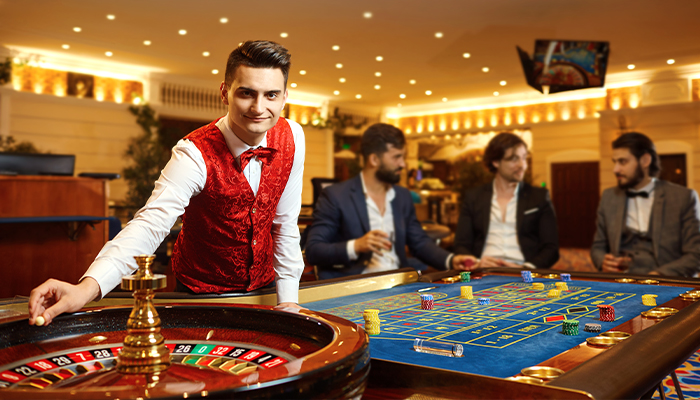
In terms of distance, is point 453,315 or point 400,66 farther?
point 400,66

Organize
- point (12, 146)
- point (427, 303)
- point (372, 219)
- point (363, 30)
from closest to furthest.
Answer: point (427, 303) < point (372, 219) < point (363, 30) < point (12, 146)

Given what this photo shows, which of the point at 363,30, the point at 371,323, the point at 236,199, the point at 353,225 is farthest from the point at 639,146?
the point at 363,30

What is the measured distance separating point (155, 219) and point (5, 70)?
963 centimetres

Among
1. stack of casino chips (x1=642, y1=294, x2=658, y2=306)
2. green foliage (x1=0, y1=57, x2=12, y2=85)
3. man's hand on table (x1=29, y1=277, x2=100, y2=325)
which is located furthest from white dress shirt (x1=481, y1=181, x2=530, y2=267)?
green foliage (x1=0, y1=57, x2=12, y2=85)

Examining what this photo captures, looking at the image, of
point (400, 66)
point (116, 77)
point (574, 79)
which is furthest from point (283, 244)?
point (116, 77)

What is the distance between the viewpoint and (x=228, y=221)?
163 cm

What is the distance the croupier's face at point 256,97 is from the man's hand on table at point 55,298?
1.91 ft

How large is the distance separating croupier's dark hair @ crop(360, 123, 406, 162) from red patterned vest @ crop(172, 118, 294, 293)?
1493 millimetres

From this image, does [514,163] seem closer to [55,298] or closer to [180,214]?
[180,214]

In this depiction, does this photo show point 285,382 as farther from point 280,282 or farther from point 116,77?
point 116,77

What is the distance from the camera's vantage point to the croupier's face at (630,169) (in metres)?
3.62

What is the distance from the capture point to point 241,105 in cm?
139

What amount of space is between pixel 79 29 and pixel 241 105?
7.94m

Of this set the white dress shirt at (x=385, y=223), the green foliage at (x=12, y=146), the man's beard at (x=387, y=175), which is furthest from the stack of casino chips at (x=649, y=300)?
the green foliage at (x=12, y=146)
